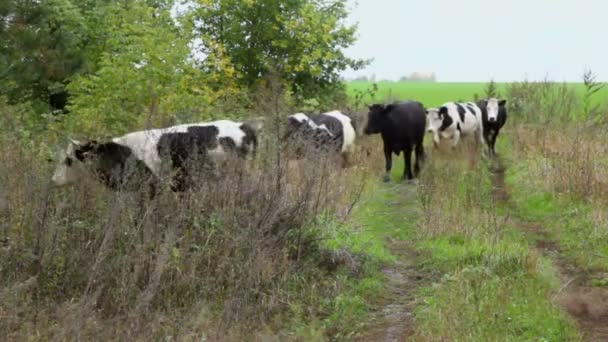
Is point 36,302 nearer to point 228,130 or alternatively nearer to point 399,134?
point 228,130

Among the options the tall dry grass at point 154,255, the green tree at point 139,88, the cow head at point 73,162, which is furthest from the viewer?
the green tree at point 139,88

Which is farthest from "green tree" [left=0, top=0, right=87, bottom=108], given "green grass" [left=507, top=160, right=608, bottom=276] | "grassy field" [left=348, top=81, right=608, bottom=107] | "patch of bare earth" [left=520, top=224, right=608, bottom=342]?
"grassy field" [left=348, top=81, right=608, bottom=107]

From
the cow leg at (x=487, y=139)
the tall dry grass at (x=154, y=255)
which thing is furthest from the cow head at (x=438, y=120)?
the tall dry grass at (x=154, y=255)

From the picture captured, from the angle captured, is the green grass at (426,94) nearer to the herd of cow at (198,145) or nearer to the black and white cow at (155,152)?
the herd of cow at (198,145)

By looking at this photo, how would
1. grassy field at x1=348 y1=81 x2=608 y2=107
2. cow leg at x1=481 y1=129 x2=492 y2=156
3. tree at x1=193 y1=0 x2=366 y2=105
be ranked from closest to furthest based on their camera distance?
1. cow leg at x1=481 y1=129 x2=492 y2=156
2. tree at x1=193 y1=0 x2=366 y2=105
3. grassy field at x1=348 y1=81 x2=608 y2=107

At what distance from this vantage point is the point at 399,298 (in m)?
7.66

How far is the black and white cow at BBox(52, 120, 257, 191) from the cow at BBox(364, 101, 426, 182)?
5.85 meters

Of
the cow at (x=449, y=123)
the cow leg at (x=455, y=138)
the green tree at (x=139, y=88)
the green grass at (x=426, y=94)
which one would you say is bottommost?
the green grass at (x=426, y=94)

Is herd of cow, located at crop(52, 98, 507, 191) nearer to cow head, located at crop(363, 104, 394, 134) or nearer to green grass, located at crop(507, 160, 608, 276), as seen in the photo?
cow head, located at crop(363, 104, 394, 134)

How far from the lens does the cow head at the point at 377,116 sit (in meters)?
16.2

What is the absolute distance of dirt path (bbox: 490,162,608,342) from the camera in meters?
6.60

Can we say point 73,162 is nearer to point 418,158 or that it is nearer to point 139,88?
point 139,88

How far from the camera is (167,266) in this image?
6.55 m

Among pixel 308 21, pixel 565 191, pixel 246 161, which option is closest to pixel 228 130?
pixel 246 161
